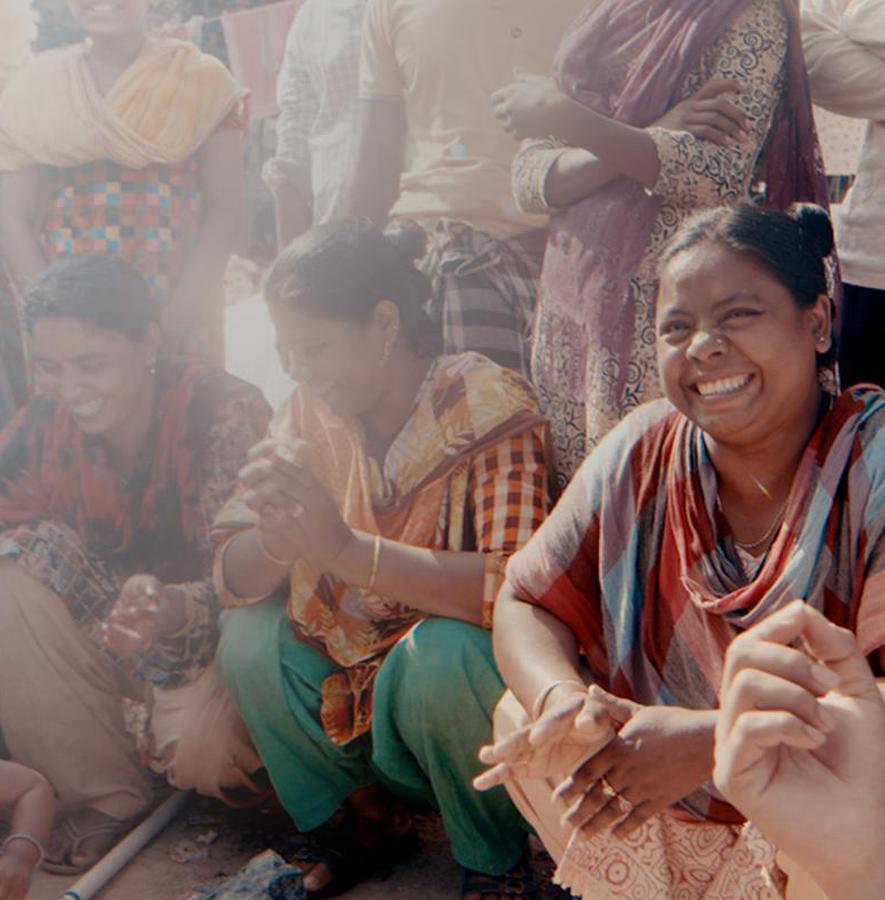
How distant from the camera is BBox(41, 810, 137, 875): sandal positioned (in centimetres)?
285

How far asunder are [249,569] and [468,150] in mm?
1031

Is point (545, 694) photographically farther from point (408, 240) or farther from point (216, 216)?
point (216, 216)

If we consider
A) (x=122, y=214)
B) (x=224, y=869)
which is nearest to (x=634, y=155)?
(x=122, y=214)

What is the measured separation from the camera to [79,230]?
11.4ft

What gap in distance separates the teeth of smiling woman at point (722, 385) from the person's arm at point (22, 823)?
164 cm

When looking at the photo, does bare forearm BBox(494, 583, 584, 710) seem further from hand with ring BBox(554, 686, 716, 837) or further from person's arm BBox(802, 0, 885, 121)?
person's arm BBox(802, 0, 885, 121)

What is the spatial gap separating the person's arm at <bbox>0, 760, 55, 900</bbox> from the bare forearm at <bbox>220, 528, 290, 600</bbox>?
0.58m

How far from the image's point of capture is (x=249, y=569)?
2801 mm

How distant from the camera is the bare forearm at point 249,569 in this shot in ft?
9.13

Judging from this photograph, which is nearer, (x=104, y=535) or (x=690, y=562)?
(x=690, y=562)

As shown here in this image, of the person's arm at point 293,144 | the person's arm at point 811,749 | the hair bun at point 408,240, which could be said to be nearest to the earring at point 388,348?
the hair bun at point 408,240

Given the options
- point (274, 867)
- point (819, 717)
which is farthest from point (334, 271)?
point (819, 717)

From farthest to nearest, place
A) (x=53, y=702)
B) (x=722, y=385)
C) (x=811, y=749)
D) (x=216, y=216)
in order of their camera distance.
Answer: (x=216, y=216) → (x=53, y=702) → (x=722, y=385) → (x=811, y=749)

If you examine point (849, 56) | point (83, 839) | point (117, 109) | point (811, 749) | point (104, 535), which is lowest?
point (83, 839)
